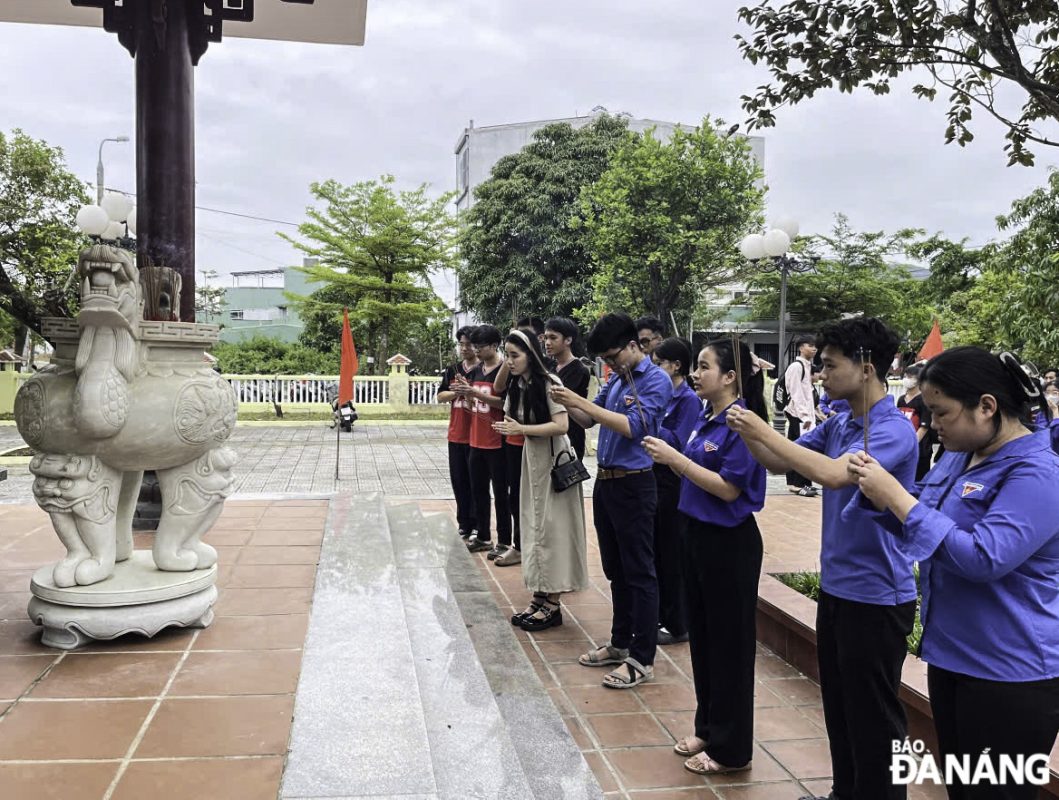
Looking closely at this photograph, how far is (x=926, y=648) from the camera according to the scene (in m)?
1.84

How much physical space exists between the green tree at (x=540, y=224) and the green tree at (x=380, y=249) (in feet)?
5.18

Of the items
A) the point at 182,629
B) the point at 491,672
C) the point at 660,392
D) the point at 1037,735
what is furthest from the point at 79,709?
the point at 1037,735

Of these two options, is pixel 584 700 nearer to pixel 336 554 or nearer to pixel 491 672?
pixel 491 672

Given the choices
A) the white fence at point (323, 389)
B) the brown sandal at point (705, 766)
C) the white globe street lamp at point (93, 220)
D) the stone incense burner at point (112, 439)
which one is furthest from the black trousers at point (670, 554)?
the white fence at point (323, 389)

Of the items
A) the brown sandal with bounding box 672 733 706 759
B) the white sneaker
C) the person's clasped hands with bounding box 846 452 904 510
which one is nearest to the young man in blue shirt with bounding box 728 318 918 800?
the person's clasped hands with bounding box 846 452 904 510

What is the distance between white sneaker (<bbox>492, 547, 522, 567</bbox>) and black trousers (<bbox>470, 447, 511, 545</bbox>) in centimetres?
20

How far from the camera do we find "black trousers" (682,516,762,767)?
8.49 feet

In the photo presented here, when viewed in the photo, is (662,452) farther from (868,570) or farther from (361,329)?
(361,329)

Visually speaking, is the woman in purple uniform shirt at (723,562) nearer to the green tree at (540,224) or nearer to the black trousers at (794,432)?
the black trousers at (794,432)

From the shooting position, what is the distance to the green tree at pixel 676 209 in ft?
59.7

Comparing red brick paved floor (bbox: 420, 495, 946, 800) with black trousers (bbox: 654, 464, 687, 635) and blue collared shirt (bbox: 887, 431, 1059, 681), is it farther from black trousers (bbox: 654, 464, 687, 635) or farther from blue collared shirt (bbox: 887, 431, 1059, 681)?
blue collared shirt (bbox: 887, 431, 1059, 681)

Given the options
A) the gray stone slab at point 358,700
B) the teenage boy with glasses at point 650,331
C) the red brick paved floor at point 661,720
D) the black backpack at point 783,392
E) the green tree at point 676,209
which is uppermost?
the green tree at point 676,209

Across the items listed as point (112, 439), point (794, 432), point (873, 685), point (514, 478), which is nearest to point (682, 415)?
point (514, 478)

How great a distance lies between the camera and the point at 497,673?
3.38 m
